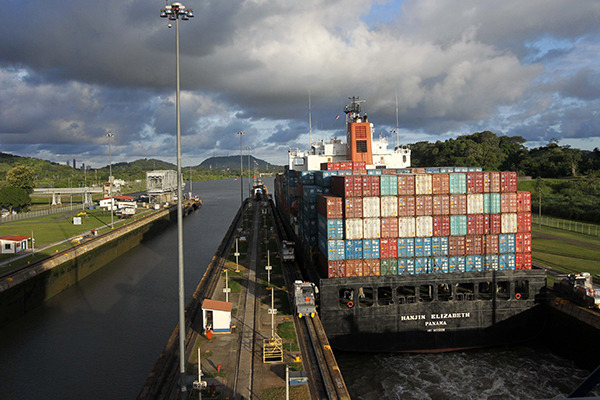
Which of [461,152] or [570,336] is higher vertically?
[461,152]

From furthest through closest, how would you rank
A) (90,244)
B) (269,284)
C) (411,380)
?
(90,244) → (269,284) → (411,380)

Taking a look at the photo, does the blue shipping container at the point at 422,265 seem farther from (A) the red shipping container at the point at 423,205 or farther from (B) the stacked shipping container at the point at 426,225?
(A) the red shipping container at the point at 423,205

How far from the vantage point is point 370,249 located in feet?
94.0

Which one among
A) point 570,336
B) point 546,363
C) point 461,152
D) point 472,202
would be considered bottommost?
point 546,363

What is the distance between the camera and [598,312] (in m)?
26.7

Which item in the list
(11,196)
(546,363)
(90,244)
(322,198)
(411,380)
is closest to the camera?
(411,380)

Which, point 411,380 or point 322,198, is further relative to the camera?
point 322,198

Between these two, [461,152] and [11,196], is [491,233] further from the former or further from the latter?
[461,152]

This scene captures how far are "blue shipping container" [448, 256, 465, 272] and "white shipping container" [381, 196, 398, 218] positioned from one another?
5186 millimetres

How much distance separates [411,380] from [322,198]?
14.0m

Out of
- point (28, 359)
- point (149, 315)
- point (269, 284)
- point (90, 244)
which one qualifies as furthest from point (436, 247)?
point (90, 244)

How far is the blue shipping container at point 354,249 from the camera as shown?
28.6m

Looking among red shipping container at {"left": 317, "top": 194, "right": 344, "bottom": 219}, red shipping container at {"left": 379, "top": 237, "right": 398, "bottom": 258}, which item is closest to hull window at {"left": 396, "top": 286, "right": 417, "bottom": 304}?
red shipping container at {"left": 379, "top": 237, "right": 398, "bottom": 258}

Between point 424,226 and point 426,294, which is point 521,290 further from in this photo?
point 424,226
